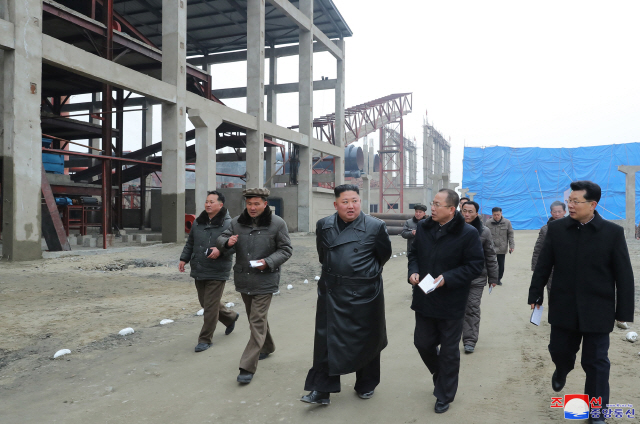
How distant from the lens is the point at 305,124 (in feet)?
88.4

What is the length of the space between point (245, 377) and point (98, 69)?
12.7m

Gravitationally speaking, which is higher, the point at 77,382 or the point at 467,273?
the point at 467,273

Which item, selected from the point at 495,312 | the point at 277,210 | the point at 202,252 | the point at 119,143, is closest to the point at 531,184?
the point at 277,210

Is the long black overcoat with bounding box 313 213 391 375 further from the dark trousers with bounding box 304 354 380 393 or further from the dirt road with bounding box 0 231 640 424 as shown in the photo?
the dirt road with bounding box 0 231 640 424

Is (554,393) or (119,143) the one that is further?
→ (119,143)

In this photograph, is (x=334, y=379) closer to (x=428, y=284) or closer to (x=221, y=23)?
(x=428, y=284)

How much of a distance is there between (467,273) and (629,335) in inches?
128

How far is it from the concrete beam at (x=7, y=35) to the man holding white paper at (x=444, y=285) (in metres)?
11.7

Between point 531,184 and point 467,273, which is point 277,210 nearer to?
point 467,273

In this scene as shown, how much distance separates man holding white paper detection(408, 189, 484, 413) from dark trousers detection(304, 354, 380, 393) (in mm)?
435

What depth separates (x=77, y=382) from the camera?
14.8 feet

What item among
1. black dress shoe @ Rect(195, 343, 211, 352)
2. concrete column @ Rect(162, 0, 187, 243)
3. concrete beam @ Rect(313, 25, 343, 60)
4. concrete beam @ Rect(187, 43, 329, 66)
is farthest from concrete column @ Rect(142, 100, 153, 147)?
black dress shoe @ Rect(195, 343, 211, 352)

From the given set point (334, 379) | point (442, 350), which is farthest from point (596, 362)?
point (334, 379)

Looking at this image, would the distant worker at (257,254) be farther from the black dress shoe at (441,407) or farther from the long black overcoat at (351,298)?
the black dress shoe at (441,407)
